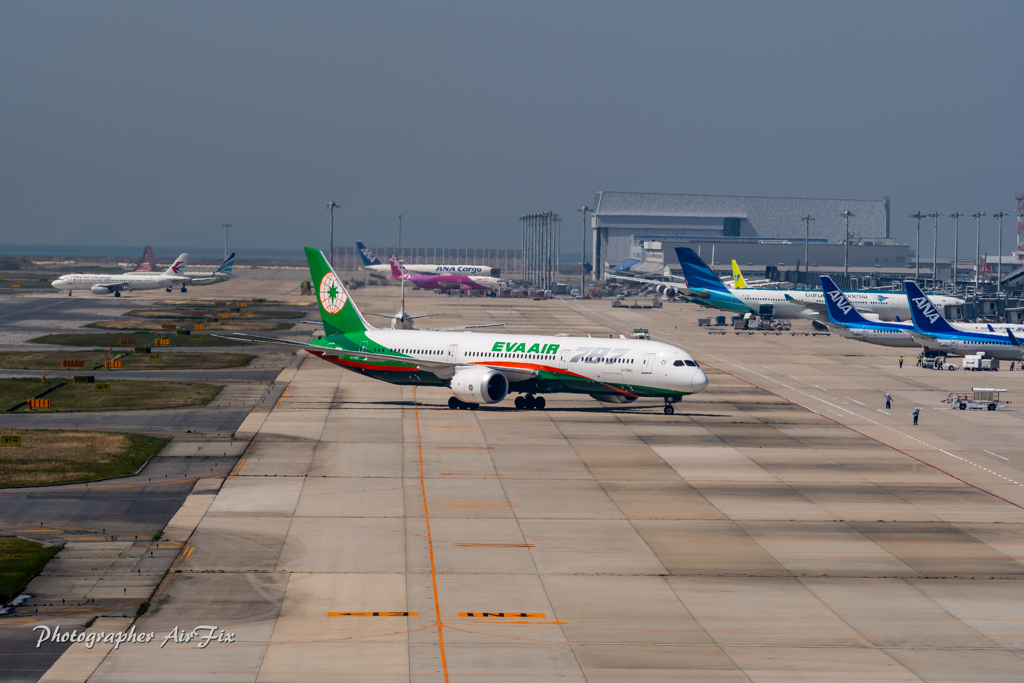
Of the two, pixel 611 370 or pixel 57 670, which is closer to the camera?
pixel 57 670

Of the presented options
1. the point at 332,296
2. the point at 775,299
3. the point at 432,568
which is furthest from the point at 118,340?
the point at 775,299

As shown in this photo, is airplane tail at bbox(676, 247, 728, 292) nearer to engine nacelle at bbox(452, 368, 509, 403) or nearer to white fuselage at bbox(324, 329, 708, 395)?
white fuselage at bbox(324, 329, 708, 395)

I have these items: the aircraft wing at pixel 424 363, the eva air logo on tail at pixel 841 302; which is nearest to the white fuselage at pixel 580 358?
the aircraft wing at pixel 424 363

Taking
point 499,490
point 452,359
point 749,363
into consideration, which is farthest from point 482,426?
point 749,363

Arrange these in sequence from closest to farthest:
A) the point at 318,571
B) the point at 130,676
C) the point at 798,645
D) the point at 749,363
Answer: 1. the point at 130,676
2. the point at 798,645
3. the point at 318,571
4. the point at 749,363

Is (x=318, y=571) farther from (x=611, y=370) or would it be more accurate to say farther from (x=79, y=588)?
(x=611, y=370)

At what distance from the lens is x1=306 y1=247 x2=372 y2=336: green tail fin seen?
70375mm

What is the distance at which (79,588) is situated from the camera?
30000 mm

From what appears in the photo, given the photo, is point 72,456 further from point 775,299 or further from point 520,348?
point 775,299

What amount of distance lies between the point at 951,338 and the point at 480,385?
55.9 m

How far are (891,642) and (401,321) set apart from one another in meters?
84.9

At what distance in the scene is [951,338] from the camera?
98.1 meters

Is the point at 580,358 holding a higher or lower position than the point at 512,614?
higher

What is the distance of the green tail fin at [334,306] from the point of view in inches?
2771
